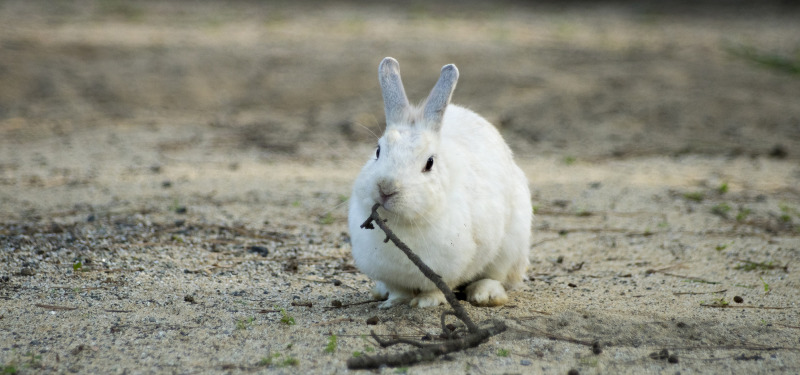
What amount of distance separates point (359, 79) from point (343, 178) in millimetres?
3165

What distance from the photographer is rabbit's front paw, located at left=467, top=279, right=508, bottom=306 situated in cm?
425

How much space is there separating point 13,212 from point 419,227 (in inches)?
138

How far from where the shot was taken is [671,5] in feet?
50.1

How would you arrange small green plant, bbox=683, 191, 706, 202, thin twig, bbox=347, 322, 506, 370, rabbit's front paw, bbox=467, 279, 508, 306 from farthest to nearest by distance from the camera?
small green plant, bbox=683, 191, 706, 202 < rabbit's front paw, bbox=467, 279, 508, 306 < thin twig, bbox=347, 322, 506, 370

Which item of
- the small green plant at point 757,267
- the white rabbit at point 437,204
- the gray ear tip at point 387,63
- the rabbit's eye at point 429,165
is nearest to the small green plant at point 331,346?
the white rabbit at point 437,204

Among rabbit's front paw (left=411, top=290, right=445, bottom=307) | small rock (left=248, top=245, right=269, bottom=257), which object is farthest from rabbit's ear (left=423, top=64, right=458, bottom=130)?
small rock (left=248, top=245, right=269, bottom=257)

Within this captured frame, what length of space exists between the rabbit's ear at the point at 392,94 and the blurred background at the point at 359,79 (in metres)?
4.03

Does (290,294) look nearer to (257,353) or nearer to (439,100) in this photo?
(257,353)

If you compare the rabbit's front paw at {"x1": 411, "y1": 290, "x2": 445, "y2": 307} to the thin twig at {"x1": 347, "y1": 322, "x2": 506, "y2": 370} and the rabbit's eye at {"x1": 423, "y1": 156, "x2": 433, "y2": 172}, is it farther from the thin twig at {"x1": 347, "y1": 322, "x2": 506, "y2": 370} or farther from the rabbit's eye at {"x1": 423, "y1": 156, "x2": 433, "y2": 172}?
the rabbit's eye at {"x1": 423, "y1": 156, "x2": 433, "y2": 172}

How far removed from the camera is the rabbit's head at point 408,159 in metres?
3.56

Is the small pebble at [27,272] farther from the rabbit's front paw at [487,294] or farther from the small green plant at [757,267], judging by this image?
the small green plant at [757,267]

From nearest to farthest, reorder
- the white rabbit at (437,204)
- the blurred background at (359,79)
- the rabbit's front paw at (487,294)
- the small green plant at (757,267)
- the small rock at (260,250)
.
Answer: the white rabbit at (437,204), the rabbit's front paw at (487,294), the small green plant at (757,267), the small rock at (260,250), the blurred background at (359,79)

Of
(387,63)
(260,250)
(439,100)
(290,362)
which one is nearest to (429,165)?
(439,100)

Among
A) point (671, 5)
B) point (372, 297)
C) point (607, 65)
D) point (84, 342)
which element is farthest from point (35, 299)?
point (671, 5)
